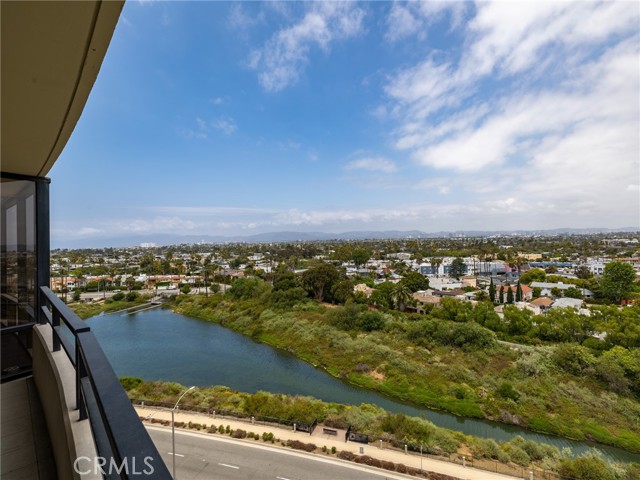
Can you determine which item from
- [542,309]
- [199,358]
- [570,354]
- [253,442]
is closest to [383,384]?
[253,442]

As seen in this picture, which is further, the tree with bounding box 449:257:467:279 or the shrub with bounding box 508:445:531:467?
the tree with bounding box 449:257:467:279

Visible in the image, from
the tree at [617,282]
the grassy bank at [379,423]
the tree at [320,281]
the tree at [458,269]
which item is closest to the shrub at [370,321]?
the tree at [320,281]

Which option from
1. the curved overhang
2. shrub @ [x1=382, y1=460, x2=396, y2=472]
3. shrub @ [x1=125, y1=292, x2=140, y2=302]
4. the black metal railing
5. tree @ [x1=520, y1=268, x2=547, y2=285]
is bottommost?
shrub @ [x1=125, y1=292, x2=140, y2=302]

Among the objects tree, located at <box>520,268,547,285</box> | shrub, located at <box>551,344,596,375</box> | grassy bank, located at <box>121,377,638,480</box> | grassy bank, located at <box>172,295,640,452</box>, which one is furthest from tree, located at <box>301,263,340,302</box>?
tree, located at <box>520,268,547,285</box>
